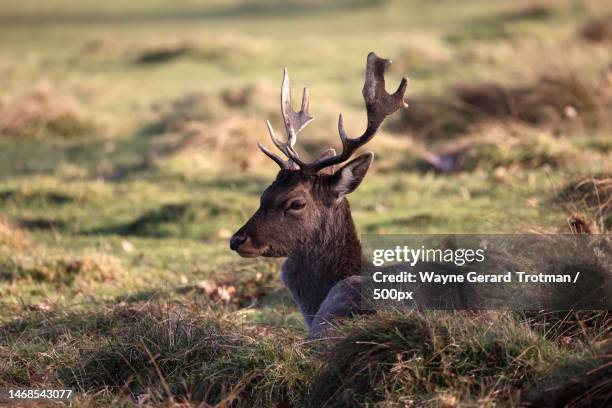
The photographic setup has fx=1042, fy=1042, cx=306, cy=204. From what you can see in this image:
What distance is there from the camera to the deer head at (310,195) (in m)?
6.70

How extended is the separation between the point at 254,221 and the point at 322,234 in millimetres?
463

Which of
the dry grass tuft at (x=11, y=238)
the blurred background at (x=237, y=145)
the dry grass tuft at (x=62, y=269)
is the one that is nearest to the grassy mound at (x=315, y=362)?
the blurred background at (x=237, y=145)

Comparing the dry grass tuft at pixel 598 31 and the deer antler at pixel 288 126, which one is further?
the dry grass tuft at pixel 598 31

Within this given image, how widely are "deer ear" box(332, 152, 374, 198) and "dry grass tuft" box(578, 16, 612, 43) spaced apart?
15.0m

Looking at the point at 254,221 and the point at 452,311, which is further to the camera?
the point at 254,221

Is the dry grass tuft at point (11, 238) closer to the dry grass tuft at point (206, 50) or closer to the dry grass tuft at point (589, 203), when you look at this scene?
the dry grass tuft at point (589, 203)

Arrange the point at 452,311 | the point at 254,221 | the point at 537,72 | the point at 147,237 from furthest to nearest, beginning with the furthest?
the point at 537,72 < the point at 147,237 < the point at 254,221 < the point at 452,311

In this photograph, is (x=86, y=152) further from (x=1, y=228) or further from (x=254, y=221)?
(x=254, y=221)

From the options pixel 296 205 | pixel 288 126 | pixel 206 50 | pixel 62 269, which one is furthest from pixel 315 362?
pixel 206 50

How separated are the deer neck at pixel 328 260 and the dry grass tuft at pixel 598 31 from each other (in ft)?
49.2

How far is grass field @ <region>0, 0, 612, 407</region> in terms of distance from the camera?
5543 millimetres

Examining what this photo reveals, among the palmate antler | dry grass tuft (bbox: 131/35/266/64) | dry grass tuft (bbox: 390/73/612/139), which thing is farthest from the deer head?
dry grass tuft (bbox: 131/35/266/64)

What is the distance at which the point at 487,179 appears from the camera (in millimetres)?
12188

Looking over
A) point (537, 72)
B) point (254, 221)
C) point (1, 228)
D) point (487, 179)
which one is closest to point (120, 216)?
point (1, 228)
